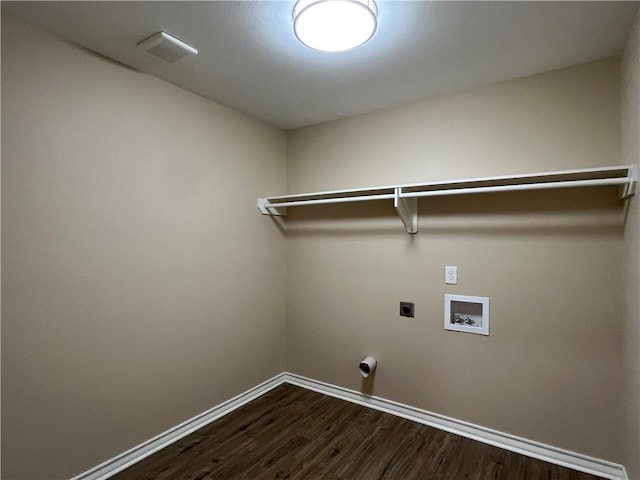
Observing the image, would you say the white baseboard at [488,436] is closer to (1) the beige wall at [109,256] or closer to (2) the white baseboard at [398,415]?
(2) the white baseboard at [398,415]

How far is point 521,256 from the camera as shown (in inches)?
86.4

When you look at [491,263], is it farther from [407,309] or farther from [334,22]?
[334,22]

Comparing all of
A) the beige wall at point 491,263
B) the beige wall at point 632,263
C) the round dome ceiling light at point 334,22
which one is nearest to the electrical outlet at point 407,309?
the beige wall at point 491,263

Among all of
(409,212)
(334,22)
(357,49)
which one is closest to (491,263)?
(409,212)

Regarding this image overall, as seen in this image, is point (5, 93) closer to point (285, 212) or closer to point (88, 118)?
point (88, 118)

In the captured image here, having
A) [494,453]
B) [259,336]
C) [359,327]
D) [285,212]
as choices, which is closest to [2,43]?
[285,212]

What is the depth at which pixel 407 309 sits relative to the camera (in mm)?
2617

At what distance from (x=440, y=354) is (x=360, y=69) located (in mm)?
2017

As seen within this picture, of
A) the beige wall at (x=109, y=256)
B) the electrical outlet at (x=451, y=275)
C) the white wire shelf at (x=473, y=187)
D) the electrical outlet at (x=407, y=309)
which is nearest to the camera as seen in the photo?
the beige wall at (x=109, y=256)

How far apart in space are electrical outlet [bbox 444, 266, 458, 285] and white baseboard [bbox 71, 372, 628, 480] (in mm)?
971

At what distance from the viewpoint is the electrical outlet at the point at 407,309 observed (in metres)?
2.59

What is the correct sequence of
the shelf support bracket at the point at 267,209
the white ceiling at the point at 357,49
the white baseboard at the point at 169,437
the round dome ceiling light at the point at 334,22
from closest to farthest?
the round dome ceiling light at the point at 334,22, the white ceiling at the point at 357,49, the white baseboard at the point at 169,437, the shelf support bracket at the point at 267,209

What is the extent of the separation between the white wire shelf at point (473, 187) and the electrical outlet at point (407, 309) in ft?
1.84

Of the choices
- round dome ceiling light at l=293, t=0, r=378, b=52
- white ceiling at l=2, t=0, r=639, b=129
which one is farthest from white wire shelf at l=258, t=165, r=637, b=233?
round dome ceiling light at l=293, t=0, r=378, b=52
